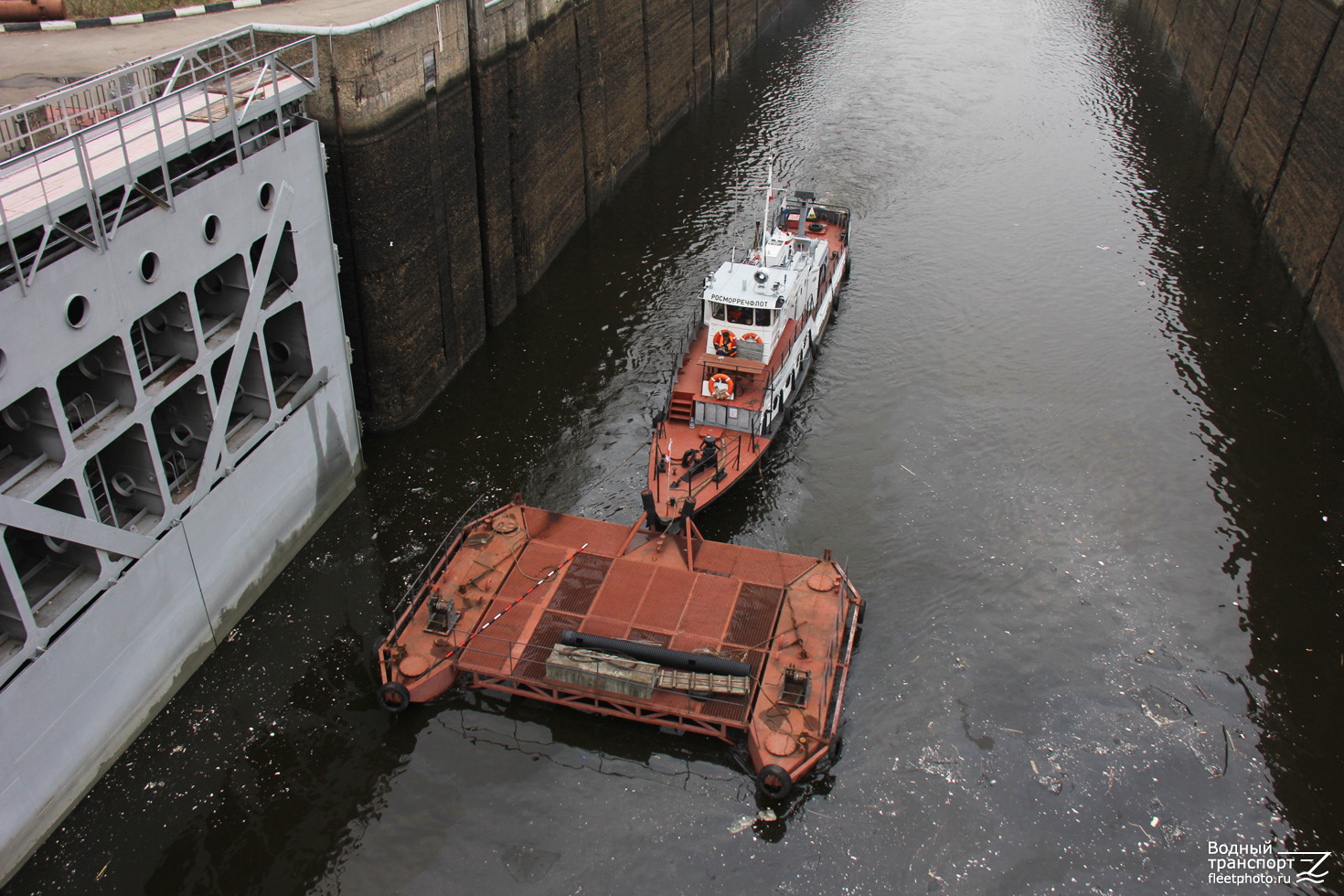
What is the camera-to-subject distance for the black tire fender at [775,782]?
17594mm

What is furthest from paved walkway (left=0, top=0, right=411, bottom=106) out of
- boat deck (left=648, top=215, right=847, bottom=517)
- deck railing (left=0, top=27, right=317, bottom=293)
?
boat deck (left=648, top=215, right=847, bottom=517)

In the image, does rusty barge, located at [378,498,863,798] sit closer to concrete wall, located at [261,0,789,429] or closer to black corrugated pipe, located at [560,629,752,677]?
black corrugated pipe, located at [560,629,752,677]

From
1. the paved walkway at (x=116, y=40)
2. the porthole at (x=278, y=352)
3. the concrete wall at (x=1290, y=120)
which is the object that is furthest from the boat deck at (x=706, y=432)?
the concrete wall at (x=1290, y=120)

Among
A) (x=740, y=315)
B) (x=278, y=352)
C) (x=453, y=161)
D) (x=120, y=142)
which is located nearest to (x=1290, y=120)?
(x=740, y=315)

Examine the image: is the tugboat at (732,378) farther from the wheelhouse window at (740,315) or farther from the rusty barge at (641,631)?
the rusty barge at (641,631)

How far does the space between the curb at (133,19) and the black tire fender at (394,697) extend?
62.3 ft

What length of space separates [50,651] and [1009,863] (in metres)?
16.6

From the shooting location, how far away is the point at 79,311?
16672mm

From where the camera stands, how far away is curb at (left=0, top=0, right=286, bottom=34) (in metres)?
25.0

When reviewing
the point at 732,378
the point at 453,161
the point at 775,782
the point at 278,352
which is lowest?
the point at 775,782

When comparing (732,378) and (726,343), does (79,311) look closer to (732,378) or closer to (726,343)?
(732,378)

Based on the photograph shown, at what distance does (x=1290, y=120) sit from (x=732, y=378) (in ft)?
99.6

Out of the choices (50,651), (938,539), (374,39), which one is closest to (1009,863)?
(938,539)

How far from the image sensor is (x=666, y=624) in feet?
67.5
